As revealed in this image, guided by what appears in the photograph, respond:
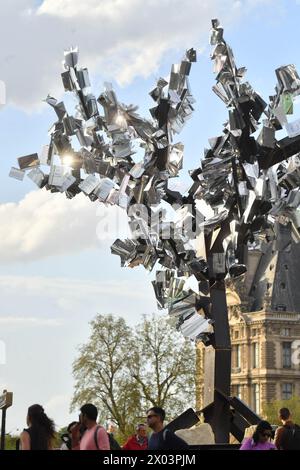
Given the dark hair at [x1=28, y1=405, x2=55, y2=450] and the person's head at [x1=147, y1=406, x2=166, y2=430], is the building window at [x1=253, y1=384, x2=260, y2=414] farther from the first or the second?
the dark hair at [x1=28, y1=405, x2=55, y2=450]

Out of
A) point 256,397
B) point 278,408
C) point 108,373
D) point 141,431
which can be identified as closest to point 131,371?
point 108,373

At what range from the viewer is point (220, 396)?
42.8 feet

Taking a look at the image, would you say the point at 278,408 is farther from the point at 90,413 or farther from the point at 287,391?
the point at 90,413

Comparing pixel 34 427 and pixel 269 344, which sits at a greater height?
pixel 269 344

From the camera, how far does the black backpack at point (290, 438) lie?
10.5 meters

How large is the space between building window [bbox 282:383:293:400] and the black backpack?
59.9 m

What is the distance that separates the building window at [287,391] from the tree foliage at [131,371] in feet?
72.0

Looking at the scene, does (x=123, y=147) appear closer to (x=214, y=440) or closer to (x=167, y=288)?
(x=167, y=288)

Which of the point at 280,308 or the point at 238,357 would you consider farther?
the point at 238,357

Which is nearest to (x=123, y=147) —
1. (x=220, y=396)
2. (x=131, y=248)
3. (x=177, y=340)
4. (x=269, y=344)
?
(x=131, y=248)

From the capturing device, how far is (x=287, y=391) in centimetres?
7025

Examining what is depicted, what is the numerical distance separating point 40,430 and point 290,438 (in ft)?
11.1

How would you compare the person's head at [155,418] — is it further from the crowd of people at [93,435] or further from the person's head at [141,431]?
the person's head at [141,431]
